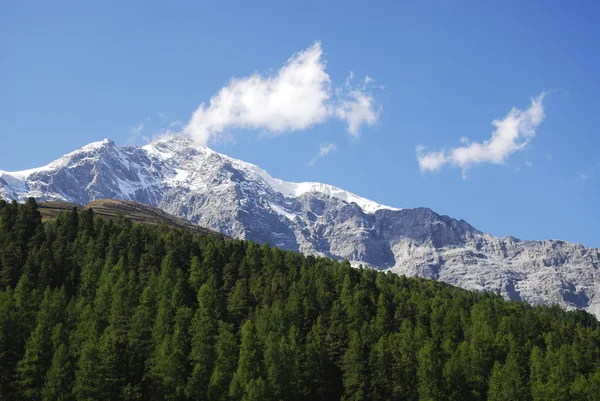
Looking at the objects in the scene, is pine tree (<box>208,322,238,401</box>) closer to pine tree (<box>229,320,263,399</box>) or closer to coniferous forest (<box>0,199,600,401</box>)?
coniferous forest (<box>0,199,600,401</box>)

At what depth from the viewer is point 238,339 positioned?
468 ft

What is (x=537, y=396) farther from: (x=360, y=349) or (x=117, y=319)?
(x=117, y=319)

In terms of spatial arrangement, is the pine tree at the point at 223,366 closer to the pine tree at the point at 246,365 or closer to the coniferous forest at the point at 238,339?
the coniferous forest at the point at 238,339

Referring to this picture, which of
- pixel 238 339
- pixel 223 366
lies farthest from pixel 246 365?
pixel 238 339

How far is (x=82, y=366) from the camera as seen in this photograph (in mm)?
111750

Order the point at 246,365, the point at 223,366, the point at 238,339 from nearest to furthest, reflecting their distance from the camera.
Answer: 1. the point at 246,365
2. the point at 223,366
3. the point at 238,339

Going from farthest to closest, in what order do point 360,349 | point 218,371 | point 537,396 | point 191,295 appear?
1. point 191,295
2. point 360,349
3. point 537,396
4. point 218,371

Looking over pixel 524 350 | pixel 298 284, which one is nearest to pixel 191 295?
pixel 298 284

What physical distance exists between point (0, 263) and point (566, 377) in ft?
488

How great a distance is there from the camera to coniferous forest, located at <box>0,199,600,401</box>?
383 ft

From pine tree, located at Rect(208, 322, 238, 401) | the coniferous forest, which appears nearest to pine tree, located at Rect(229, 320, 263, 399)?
the coniferous forest

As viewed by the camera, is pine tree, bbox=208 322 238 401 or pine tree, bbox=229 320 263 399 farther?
pine tree, bbox=208 322 238 401

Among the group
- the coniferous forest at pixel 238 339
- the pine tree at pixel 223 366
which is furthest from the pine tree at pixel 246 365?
the pine tree at pixel 223 366

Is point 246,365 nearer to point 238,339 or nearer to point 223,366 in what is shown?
point 223,366
